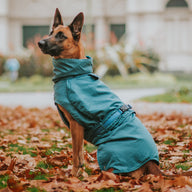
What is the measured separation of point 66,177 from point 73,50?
3.84 ft

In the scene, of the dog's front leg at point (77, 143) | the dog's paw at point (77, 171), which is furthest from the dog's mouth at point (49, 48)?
the dog's paw at point (77, 171)

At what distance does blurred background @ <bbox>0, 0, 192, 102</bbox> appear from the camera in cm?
1623

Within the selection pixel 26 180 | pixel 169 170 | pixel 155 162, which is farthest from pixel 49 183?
pixel 169 170

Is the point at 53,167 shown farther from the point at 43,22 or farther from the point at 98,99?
the point at 43,22

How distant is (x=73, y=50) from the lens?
10.6 feet

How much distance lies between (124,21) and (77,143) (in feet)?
79.7

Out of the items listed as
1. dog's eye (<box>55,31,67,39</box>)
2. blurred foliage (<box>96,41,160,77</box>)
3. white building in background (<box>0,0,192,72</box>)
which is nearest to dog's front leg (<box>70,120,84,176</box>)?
dog's eye (<box>55,31,67,39</box>)

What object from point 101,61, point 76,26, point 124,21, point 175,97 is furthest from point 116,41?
point 76,26

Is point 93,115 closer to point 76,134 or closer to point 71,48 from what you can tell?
point 76,134

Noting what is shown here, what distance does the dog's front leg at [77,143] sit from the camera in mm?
3158

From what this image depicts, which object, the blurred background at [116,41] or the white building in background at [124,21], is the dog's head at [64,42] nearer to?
the blurred background at [116,41]

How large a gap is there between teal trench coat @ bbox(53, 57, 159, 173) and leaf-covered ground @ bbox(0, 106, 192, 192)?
17 cm

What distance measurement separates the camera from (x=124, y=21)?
87.2ft

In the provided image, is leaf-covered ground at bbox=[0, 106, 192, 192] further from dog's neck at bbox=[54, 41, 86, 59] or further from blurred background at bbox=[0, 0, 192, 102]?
blurred background at bbox=[0, 0, 192, 102]
